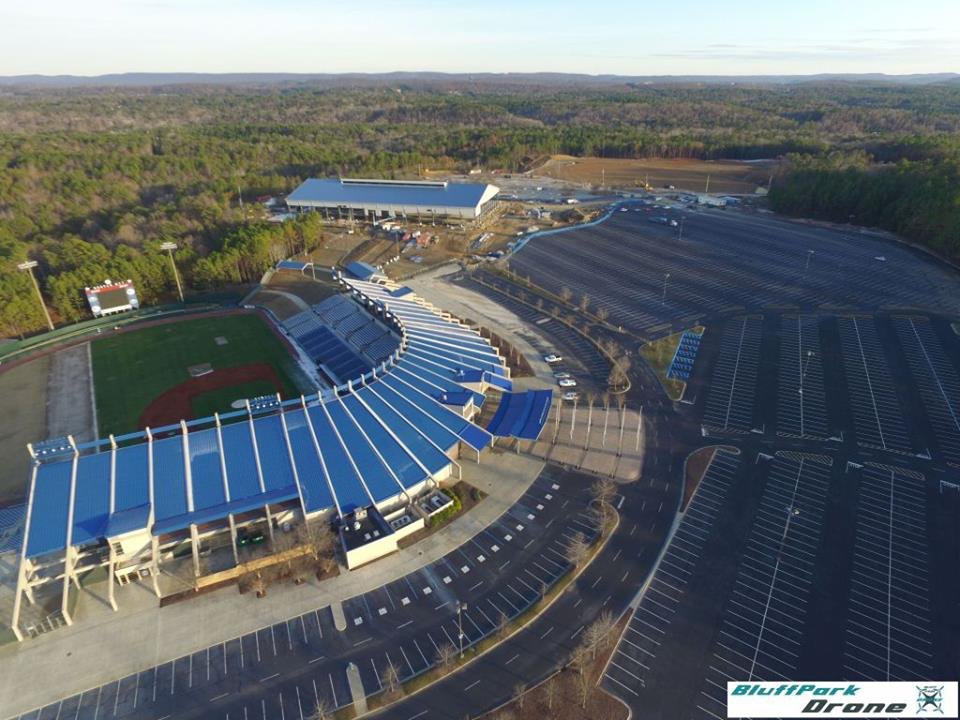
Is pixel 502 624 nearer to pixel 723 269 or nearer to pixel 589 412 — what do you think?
pixel 589 412

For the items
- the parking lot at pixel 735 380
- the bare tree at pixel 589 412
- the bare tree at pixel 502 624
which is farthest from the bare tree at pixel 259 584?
the parking lot at pixel 735 380

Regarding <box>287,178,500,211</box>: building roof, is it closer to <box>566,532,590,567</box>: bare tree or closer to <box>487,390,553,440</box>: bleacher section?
<box>487,390,553,440</box>: bleacher section

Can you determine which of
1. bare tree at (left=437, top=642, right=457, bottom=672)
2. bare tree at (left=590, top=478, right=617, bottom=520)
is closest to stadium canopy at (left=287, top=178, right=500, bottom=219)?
bare tree at (left=590, top=478, right=617, bottom=520)

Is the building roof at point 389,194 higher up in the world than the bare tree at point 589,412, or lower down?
higher up

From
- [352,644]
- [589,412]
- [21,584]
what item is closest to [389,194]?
[589,412]

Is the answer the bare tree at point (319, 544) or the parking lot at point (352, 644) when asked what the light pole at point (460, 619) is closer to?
the parking lot at point (352, 644)

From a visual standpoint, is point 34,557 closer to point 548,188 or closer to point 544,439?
point 544,439
